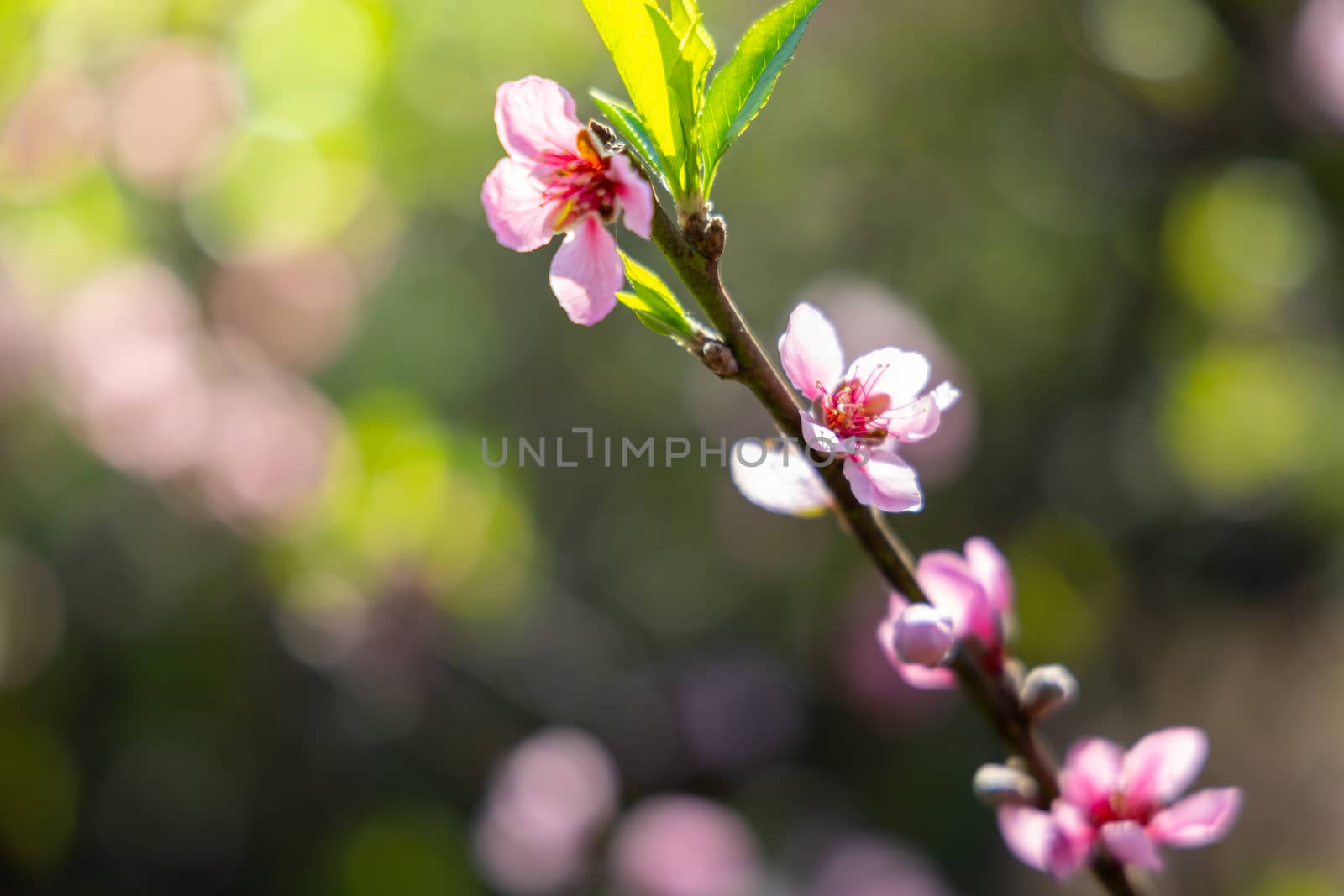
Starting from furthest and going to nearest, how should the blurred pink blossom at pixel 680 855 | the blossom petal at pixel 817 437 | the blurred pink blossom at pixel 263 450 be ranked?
the blurred pink blossom at pixel 263 450, the blurred pink blossom at pixel 680 855, the blossom petal at pixel 817 437

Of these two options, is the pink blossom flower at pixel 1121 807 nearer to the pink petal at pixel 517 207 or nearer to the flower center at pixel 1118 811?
the flower center at pixel 1118 811

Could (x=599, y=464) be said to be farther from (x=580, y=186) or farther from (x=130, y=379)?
(x=580, y=186)

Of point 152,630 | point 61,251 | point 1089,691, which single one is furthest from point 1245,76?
point 152,630

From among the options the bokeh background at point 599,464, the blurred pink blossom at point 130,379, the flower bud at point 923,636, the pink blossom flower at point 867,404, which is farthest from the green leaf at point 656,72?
the blurred pink blossom at point 130,379

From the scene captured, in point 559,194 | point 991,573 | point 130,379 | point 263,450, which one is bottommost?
point 263,450

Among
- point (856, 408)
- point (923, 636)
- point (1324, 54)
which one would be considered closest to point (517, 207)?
point (856, 408)

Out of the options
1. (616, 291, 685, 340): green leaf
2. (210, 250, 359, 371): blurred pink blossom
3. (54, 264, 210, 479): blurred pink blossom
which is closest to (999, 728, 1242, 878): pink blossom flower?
(616, 291, 685, 340): green leaf
